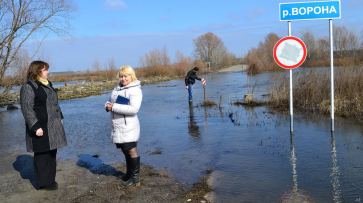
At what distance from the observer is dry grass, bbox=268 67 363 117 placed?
987cm

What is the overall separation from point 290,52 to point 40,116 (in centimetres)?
570

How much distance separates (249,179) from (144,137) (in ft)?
13.8

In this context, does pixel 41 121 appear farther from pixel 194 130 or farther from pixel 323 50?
pixel 323 50

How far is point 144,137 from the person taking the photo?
8727 millimetres

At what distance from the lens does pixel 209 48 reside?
348 feet

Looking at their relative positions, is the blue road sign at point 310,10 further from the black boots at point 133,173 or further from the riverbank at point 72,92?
the riverbank at point 72,92

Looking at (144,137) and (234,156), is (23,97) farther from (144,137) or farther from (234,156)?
(144,137)

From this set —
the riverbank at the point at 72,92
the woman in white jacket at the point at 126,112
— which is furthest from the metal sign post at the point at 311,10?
the riverbank at the point at 72,92

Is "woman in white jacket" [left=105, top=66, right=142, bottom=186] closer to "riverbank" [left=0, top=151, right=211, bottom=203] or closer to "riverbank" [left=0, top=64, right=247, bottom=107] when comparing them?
"riverbank" [left=0, top=151, right=211, bottom=203]

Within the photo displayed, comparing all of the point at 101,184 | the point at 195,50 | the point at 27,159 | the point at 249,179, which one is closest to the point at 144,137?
the point at 27,159

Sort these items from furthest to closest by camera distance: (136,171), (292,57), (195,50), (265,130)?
(195,50) → (265,130) → (292,57) → (136,171)

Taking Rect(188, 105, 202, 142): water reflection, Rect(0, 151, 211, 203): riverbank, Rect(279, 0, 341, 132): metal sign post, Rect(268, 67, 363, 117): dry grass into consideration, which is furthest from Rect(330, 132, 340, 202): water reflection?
Rect(268, 67, 363, 117): dry grass

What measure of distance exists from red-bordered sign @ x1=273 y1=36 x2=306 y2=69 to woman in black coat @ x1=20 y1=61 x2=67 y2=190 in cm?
521

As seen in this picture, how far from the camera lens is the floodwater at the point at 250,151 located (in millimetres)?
4633
